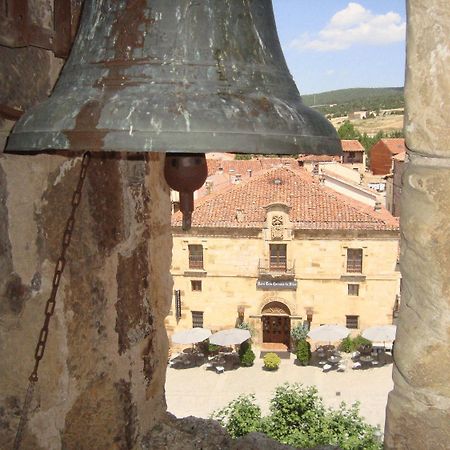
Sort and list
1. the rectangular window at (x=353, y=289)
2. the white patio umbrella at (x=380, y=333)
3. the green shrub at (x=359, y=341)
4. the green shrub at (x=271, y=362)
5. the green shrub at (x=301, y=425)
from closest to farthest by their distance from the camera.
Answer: the green shrub at (x=301, y=425) < the white patio umbrella at (x=380, y=333) < the green shrub at (x=271, y=362) < the rectangular window at (x=353, y=289) < the green shrub at (x=359, y=341)

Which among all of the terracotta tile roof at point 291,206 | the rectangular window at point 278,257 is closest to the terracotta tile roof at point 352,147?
the terracotta tile roof at point 291,206

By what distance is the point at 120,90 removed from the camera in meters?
1.28

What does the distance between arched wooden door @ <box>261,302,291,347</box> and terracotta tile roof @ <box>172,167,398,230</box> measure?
2929 millimetres

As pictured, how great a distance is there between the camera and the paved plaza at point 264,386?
14.8m

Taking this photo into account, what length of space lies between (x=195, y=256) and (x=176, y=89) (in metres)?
16.9

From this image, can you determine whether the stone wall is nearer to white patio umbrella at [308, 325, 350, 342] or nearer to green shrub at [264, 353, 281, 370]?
white patio umbrella at [308, 325, 350, 342]

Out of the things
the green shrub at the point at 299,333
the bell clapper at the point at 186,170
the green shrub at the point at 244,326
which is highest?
the bell clapper at the point at 186,170

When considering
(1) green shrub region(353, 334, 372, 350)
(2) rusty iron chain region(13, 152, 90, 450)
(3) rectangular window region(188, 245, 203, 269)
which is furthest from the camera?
(1) green shrub region(353, 334, 372, 350)

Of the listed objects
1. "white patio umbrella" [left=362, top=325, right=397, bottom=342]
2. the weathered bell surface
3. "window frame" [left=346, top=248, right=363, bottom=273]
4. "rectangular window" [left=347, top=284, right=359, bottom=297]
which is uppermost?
the weathered bell surface

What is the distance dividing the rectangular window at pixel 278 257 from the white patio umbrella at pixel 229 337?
219 centimetres

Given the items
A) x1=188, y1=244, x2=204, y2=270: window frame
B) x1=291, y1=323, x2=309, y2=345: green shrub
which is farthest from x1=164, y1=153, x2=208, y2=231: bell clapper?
x1=291, y1=323, x2=309, y2=345: green shrub

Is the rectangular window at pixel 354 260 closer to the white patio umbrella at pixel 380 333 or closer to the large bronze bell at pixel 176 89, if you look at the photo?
the white patio umbrella at pixel 380 333

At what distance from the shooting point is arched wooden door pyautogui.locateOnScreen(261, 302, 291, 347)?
18625 millimetres

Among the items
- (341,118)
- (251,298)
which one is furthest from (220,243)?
(341,118)
